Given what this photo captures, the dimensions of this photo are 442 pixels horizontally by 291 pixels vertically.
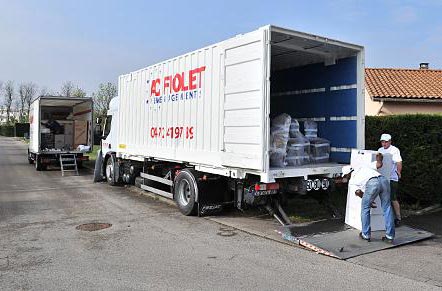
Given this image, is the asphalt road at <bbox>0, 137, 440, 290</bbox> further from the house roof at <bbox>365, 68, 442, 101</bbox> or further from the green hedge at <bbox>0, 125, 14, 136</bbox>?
the green hedge at <bbox>0, 125, 14, 136</bbox>

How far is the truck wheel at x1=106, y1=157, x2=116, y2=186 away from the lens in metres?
14.3

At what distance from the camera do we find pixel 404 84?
22312 millimetres

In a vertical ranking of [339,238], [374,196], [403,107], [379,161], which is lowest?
[339,238]

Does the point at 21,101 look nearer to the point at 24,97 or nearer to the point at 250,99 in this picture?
the point at 24,97

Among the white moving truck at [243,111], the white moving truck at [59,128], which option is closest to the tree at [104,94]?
the white moving truck at [59,128]

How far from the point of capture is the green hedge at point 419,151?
9.75m

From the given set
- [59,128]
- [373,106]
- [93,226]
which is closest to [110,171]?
[93,226]

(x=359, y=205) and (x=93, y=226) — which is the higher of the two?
(x=359, y=205)

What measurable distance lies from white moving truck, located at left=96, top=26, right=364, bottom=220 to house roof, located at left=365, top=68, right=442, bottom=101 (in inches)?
457

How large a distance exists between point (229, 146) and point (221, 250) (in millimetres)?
2104

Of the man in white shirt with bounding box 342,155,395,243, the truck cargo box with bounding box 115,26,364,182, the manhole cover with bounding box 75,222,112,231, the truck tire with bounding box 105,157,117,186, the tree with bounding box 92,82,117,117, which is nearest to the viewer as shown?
the man in white shirt with bounding box 342,155,395,243

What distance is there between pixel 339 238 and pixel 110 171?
29.9ft

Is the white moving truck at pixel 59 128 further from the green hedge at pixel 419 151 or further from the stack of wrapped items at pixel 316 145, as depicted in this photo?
the green hedge at pixel 419 151

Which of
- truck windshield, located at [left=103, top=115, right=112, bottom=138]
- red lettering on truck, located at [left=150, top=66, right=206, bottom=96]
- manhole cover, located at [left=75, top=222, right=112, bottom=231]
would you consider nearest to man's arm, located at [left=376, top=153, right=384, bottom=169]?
red lettering on truck, located at [left=150, top=66, right=206, bottom=96]
